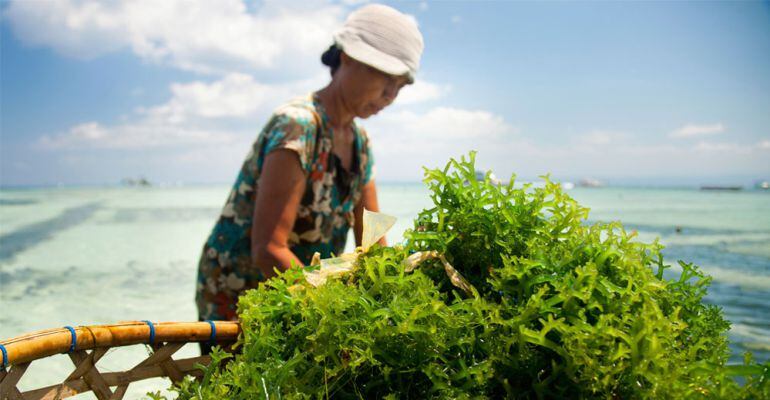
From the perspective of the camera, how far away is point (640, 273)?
102 centimetres

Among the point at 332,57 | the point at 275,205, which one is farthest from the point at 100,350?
the point at 332,57

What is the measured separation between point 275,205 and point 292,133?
1.14 ft

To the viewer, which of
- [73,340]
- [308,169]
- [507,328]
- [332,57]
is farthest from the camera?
[332,57]

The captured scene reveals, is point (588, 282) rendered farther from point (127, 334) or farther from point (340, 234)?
point (340, 234)

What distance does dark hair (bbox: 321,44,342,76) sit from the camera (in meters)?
2.70

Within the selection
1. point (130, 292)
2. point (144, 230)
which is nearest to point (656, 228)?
point (130, 292)

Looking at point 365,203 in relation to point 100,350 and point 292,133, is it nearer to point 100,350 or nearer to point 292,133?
point 292,133

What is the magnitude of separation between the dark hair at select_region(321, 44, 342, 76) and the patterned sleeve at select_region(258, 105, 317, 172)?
476 mm

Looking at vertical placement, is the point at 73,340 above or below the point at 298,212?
below

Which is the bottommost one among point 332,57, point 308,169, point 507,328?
point 507,328

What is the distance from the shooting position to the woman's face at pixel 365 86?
100 inches

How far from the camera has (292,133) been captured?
2.28m

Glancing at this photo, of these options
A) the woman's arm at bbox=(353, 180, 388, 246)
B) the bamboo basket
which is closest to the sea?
the bamboo basket

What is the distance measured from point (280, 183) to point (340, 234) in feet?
2.56
